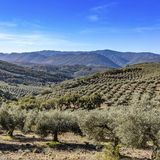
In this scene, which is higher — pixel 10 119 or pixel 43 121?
pixel 43 121

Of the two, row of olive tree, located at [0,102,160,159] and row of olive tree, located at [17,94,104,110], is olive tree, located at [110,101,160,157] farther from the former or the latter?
row of olive tree, located at [17,94,104,110]

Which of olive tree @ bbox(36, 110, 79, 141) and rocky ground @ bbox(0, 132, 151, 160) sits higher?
olive tree @ bbox(36, 110, 79, 141)

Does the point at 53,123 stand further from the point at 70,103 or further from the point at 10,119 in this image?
the point at 70,103

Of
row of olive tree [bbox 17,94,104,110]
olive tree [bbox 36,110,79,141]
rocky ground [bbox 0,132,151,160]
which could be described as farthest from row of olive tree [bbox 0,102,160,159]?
row of olive tree [bbox 17,94,104,110]

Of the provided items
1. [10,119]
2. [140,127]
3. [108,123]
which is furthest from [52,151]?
[140,127]

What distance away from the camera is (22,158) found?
4156 cm

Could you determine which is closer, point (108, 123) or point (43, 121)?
point (108, 123)

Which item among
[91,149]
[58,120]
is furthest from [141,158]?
[58,120]

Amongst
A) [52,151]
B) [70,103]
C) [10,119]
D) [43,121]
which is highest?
Result: [43,121]

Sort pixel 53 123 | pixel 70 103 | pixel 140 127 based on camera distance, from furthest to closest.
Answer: pixel 70 103 < pixel 53 123 < pixel 140 127

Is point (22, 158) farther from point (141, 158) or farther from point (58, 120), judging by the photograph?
point (58, 120)

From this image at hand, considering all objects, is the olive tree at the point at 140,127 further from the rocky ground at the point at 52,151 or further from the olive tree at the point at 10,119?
the olive tree at the point at 10,119

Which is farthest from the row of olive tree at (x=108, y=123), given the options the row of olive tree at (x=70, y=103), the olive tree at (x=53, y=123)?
the row of olive tree at (x=70, y=103)

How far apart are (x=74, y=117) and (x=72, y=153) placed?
49.3ft
